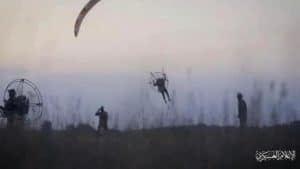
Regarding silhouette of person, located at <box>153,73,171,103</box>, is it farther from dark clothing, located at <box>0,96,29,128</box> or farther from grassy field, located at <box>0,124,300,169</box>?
dark clothing, located at <box>0,96,29,128</box>

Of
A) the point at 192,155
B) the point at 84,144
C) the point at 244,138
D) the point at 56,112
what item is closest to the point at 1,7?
the point at 56,112

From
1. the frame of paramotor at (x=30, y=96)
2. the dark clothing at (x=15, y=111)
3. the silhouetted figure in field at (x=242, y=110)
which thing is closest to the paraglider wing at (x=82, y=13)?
the frame of paramotor at (x=30, y=96)

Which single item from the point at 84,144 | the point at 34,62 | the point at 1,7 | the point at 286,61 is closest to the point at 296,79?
the point at 286,61

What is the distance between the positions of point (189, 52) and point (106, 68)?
626 millimetres

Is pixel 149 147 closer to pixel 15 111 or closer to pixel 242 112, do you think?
pixel 242 112

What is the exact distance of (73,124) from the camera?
3691 millimetres

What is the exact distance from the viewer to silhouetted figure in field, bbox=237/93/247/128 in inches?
145

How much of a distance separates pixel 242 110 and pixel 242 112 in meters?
0.02

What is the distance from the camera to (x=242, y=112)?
12.1 ft

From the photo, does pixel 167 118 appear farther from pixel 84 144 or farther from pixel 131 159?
pixel 84 144

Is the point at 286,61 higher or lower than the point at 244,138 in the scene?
higher

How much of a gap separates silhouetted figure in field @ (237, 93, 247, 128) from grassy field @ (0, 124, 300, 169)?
6 cm

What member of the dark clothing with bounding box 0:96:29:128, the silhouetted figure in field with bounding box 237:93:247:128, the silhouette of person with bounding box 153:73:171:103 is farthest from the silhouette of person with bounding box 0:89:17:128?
the silhouetted figure in field with bounding box 237:93:247:128

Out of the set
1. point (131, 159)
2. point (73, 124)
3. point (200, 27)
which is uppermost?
point (200, 27)
